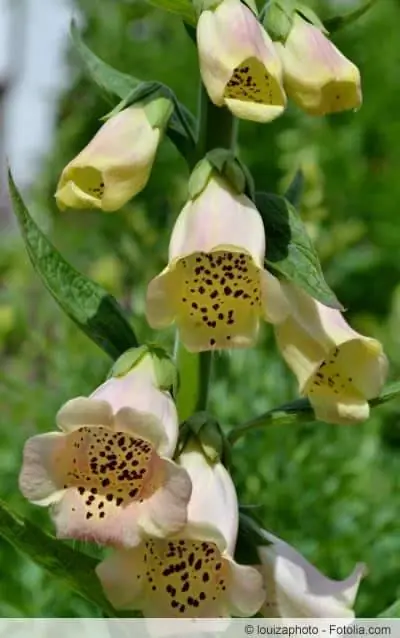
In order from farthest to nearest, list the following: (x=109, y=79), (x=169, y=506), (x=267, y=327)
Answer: (x=267, y=327), (x=109, y=79), (x=169, y=506)

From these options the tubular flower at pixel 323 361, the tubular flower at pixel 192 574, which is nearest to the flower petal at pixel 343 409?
the tubular flower at pixel 323 361

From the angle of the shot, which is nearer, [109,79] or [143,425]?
[143,425]

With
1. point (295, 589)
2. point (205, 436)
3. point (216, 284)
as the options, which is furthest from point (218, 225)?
point (295, 589)

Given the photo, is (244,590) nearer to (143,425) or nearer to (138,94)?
(143,425)

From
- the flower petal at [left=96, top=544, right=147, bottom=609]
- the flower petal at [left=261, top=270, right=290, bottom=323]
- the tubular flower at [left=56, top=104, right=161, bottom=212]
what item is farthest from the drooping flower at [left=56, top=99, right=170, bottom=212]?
the flower petal at [left=96, top=544, right=147, bottom=609]

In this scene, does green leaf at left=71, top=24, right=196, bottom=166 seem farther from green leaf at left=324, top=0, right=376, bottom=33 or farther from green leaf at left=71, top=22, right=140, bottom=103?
green leaf at left=324, top=0, right=376, bottom=33

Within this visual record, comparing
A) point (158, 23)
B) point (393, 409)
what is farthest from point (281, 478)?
point (158, 23)

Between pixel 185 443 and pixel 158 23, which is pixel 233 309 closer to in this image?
pixel 185 443

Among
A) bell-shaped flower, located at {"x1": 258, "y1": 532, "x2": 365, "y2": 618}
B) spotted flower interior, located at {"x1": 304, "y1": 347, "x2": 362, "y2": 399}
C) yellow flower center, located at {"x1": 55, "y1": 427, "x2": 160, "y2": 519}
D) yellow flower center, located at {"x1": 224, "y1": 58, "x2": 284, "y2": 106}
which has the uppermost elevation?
yellow flower center, located at {"x1": 224, "y1": 58, "x2": 284, "y2": 106}
